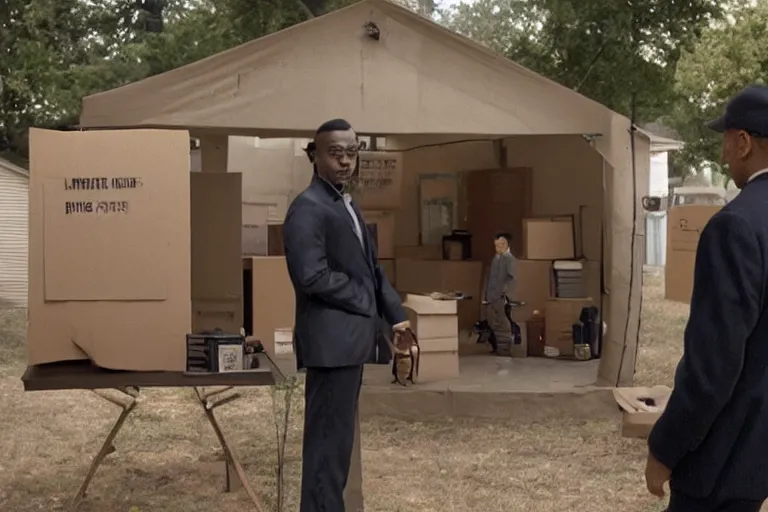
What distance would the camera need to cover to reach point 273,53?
611 centimetres

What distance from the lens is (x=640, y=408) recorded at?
3.04 m

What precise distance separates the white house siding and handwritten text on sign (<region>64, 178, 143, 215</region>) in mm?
10750

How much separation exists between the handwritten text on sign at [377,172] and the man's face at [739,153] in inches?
306

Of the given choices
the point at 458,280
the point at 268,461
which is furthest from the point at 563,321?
the point at 268,461

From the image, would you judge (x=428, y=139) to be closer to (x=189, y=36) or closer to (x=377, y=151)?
(x=377, y=151)

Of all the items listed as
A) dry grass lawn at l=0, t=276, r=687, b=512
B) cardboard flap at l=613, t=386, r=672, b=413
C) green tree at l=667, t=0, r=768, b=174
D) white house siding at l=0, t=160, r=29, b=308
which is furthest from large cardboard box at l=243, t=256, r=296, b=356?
green tree at l=667, t=0, r=768, b=174

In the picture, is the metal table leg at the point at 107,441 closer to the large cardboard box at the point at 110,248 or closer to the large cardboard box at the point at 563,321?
the large cardboard box at the point at 110,248

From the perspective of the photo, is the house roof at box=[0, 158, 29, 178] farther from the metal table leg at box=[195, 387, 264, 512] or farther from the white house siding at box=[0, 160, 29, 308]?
the metal table leg at box=[195, 387, 264, 512]

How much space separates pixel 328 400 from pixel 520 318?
605 cm

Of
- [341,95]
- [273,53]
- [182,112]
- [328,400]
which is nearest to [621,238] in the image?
[341,95]

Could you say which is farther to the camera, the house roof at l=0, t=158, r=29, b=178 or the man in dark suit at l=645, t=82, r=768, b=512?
the house roof at l=0, t=158, r=29, b=178

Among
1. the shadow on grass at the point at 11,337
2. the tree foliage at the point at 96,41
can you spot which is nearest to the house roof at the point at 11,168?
the tree foliage at the point at 96,41

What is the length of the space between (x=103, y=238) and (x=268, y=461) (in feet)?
7.70

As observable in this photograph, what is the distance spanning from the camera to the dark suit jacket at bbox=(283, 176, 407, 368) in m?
3.55
